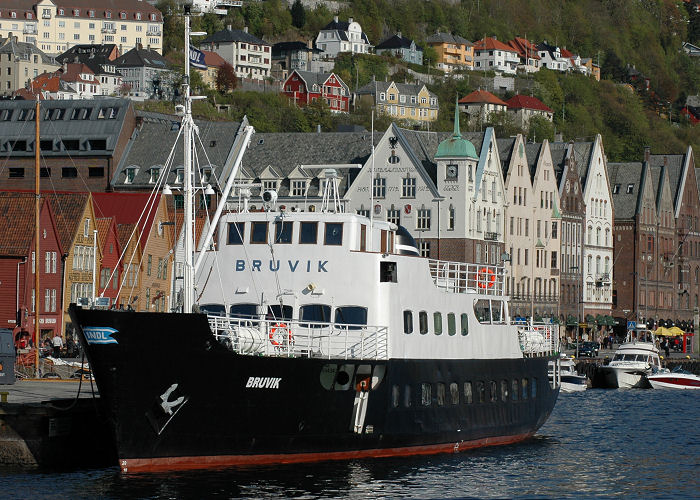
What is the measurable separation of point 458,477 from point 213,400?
9.25 metres

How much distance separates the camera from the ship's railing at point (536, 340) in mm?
62094

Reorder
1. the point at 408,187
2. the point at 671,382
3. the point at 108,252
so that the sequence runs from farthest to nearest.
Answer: the point at 408,187 < the point at 108,252 < the point at 671,382

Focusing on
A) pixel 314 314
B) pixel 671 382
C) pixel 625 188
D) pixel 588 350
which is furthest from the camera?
pixel 625 188

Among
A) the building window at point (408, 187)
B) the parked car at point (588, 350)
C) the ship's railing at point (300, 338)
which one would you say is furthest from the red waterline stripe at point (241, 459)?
the building window at point (408, 187)

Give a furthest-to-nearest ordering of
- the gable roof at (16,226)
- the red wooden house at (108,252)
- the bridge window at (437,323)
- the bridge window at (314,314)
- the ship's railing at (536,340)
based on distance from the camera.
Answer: the red wooden house at (108,252), the gable roof at (16,226), the ship's railing at (536,340), the bridge window at (437,323), the bridge window at (314,314)

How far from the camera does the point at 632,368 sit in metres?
103

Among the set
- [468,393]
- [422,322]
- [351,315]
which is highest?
[351,315]

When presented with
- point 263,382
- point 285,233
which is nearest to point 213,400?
point 263,382

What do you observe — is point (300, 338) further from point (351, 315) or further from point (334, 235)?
point (334, 235)

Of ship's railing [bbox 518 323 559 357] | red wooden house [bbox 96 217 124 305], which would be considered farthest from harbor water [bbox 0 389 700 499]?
red wooden house [bbox 96 217 124 305]

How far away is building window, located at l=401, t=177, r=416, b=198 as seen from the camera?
125312 mm

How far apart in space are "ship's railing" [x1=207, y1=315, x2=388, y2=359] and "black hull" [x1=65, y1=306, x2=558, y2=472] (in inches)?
24.3

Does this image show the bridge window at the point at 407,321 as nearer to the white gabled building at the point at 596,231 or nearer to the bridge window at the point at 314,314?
the bridge window at the point at 314,314

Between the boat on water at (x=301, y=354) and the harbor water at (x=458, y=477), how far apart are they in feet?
1.94
